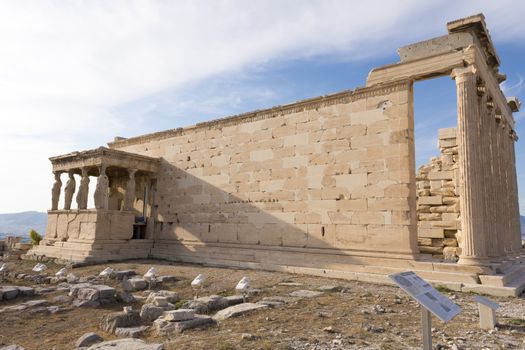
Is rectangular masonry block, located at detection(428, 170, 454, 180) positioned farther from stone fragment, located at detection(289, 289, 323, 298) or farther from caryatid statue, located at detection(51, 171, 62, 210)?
caryatid statue, located at detection(51, 171, 62, 210)

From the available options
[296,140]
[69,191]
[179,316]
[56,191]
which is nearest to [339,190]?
[296,140]

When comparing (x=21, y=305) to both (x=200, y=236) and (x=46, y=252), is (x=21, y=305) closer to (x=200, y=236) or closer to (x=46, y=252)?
(x=200, y=236)

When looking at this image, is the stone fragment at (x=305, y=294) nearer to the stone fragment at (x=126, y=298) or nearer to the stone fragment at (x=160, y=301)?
the stone fragment at (x=160, y=301)

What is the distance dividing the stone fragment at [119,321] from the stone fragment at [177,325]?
1.60ft

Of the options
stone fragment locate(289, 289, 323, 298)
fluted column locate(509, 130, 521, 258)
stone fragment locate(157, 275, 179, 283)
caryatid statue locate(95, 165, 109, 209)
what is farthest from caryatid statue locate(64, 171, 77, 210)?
fluted column locate(509, 130, 521, 258)

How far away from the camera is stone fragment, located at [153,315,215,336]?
5320mm

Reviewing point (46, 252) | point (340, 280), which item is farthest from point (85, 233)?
point (340, 280)

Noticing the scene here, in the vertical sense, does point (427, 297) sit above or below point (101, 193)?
below

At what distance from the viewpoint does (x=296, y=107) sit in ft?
42.6

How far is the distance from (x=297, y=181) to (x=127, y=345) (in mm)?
8589

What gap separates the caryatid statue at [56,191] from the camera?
1679 cm

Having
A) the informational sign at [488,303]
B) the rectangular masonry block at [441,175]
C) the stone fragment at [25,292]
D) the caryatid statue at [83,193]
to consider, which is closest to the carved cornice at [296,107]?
the caryatid statue at [83,193]

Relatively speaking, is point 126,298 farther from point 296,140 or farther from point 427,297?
point 296,140

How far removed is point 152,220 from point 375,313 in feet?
40.1
